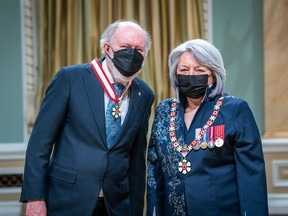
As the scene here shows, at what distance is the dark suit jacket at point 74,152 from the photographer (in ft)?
5.98

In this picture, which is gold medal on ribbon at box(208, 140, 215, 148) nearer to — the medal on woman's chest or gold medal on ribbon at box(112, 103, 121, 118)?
the medal on woman's chest

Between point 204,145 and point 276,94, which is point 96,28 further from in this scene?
point 204,145

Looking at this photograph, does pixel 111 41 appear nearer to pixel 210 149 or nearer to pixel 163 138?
pixel 163 138

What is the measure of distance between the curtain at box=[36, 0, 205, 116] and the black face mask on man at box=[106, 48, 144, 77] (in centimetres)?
133

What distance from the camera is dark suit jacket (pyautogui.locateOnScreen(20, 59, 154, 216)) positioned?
5.98 feet

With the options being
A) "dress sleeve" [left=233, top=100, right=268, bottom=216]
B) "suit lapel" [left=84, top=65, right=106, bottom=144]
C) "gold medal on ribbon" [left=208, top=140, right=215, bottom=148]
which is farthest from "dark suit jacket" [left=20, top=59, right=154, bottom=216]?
"dress sleeve" [left=233, top=100, right=268, bottom=216]

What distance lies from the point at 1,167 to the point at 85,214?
5.20 ft

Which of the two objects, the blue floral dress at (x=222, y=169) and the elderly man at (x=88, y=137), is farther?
the elderly man at (x=88, y=137)

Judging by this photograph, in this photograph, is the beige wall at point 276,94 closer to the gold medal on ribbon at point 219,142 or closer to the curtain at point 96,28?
the curtain at point 96,28

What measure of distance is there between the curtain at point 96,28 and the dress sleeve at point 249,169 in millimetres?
1522

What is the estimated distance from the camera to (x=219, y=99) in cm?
181

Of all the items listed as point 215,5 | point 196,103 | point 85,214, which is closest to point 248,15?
point 215,5

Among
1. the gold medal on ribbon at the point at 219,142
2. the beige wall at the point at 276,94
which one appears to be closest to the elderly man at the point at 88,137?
the gold medal on ribbon at the point at 219,142

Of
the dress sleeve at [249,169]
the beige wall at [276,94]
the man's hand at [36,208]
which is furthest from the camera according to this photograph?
the beige wall at [276,94]
